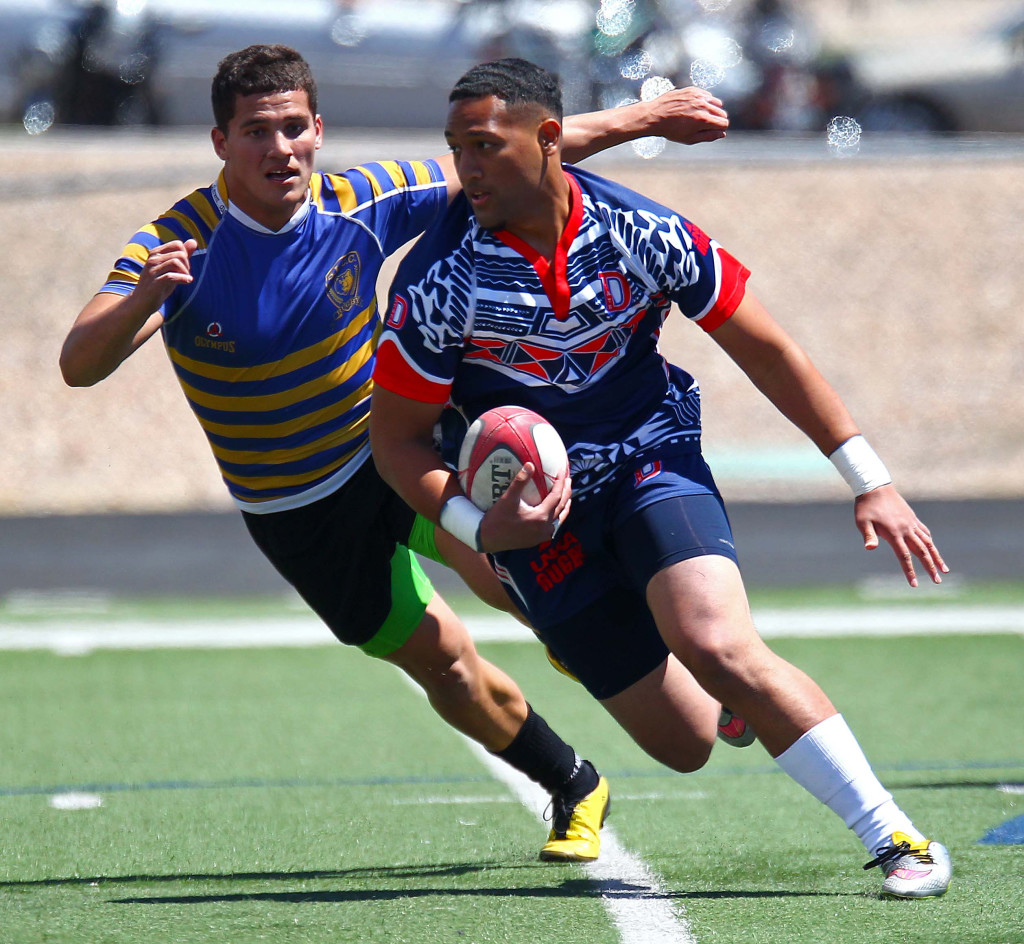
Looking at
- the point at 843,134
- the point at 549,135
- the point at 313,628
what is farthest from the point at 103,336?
the point at 843,134

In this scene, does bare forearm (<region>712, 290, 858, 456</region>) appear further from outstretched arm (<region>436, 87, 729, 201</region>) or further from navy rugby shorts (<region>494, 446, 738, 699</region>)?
outstretched arm (<region>436, 87, 729, 201</region>)

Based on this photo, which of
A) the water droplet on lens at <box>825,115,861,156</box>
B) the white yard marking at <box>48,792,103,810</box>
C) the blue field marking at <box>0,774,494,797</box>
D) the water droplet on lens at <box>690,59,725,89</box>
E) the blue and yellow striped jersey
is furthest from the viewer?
the water droplet on lens at <box>825,115,861,156</box>

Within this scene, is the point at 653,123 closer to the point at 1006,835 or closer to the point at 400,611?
the point at 400,611

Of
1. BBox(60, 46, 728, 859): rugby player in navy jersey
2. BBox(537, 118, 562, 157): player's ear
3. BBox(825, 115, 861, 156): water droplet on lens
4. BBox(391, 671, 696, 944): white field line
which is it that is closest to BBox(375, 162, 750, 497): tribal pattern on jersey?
BBox(537, 118, 562, 157): player's ear

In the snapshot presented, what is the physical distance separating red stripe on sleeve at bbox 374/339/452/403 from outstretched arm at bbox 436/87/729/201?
101 centimetres

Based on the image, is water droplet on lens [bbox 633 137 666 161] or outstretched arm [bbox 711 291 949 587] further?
water droplet on lens [bbox 633 137 666 161]

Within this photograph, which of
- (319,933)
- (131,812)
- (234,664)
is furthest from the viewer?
(234,664)

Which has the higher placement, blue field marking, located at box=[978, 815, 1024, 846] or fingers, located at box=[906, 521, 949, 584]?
fingers, located at box=[906, 521, 949, 584]

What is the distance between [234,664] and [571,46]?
7.60 metres

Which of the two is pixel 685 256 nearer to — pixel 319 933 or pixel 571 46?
pixel 319 933

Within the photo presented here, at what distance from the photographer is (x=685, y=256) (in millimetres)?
3447

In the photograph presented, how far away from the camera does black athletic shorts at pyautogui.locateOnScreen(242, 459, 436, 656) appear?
416 cm

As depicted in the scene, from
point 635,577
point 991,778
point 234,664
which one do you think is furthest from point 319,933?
point 234,664

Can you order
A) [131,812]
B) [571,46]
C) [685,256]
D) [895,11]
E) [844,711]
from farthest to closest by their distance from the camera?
[895,11] → [571,46] → [844,711] → [131,812] → [685,256]
